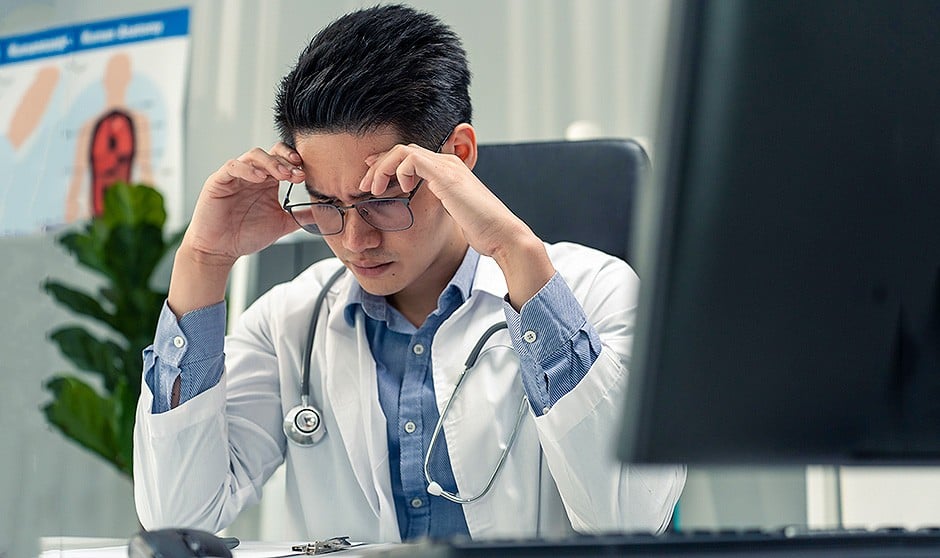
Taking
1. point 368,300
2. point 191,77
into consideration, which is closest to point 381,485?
point 368,300

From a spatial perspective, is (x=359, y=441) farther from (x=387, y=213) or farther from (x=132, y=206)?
(x=132, y=206)

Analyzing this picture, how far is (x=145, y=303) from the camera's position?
8.14 ft

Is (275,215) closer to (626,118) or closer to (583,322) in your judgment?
(583,322)

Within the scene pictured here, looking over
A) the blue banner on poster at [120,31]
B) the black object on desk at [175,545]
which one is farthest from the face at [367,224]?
the blue banner on poster at [120,31]

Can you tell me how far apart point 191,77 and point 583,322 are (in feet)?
6.48

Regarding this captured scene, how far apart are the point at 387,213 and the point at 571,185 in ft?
1.17

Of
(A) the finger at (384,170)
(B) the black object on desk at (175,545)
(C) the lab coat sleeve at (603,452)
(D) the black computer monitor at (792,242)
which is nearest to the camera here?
(D) the black computer monitor at (792,242)

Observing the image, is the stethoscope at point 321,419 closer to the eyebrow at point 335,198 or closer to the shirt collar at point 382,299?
the shirt collar at point 382,299

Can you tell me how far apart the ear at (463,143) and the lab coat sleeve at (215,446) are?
14.8 inches

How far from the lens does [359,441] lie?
126cm

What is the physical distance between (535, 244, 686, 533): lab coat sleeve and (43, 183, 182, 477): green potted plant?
1.54m

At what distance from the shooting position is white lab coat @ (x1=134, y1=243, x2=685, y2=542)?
47.0 inches

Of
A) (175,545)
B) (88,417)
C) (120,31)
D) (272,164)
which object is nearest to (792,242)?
(175,545)

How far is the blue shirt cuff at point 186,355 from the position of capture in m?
1.19
